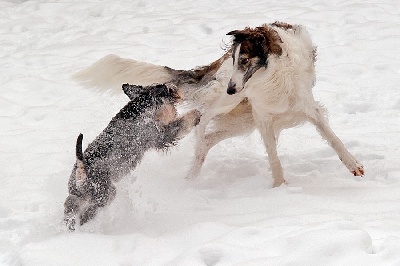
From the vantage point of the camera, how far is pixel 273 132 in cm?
513

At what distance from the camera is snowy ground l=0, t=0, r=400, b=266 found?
368 cm

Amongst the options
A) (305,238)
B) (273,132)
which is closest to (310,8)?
(273,132)

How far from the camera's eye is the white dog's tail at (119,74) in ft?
18.4

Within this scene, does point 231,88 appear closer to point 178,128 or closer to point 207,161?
point 178,128

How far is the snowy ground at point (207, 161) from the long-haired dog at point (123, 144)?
0.14 meters

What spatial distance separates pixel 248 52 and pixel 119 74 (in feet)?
6.02

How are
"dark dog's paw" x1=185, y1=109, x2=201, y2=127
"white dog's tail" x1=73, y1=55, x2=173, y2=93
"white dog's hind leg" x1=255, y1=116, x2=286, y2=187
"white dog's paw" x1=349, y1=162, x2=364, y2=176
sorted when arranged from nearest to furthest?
1. "dark dog's paw" x1=185, y1=109, x2=201, y2=127
2. "white dog's paw" x1=349, y1=162, x2=364, y2=176
3. "white dog's hind leg" x1=255, y1=116, x2=286, y2=187
4. "white dog's tail" x1=73, y1=55, x2=173, y2=93

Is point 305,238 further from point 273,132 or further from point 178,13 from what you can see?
point 178,13

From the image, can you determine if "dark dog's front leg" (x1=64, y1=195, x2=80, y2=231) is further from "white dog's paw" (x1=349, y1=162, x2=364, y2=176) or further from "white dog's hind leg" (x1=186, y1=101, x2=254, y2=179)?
"white dog's paw" (x1=349, y1=162, x2=364, y2=176)

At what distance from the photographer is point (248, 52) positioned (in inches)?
171

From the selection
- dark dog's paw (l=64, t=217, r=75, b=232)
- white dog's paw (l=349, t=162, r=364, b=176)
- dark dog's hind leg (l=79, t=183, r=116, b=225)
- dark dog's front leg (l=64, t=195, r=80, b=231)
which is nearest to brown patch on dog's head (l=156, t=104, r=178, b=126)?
dark dog's hind leg (l=79, t=183, r=116, b=225)

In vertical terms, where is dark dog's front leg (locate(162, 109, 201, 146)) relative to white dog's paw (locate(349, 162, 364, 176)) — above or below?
above

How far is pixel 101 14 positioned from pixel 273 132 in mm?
6062

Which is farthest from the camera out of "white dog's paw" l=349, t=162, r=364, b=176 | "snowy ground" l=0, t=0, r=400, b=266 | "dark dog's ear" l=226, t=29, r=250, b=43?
"white dog's paw" l=349, t=162, r=364, b=176
